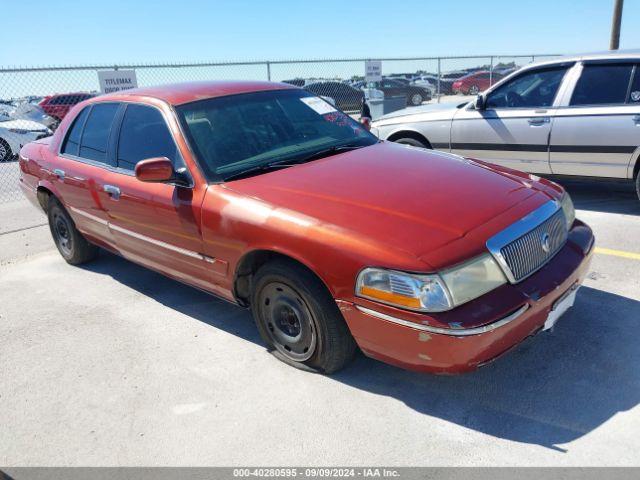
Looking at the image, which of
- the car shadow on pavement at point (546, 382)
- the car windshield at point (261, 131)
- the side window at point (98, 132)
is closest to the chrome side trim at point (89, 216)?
the side window at point (98, 132)

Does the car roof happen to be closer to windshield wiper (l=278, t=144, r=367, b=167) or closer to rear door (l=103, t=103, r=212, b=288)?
rear door (l=103, t=103, r=212, b=288)

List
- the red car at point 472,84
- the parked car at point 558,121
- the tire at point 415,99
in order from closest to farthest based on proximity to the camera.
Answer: the parked car at point 558,121
the red car at point 472,84
the tire at point 415,99

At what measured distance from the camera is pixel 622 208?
19.7 feet

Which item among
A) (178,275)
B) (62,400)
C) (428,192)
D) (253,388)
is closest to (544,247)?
(428,192)

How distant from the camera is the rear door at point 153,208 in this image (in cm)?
354

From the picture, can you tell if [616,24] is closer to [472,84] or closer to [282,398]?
[472,84]

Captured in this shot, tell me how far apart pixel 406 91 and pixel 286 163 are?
2449 centimetres

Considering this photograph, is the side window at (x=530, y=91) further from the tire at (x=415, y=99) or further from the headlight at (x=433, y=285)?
the tire at (x=415, y=99)

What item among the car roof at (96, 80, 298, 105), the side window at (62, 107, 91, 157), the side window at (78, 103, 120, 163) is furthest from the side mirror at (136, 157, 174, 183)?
the side window at (62, 107, 91, 157)

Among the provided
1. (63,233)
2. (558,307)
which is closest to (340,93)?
(63,233)

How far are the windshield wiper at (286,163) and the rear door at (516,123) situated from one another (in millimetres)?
3003

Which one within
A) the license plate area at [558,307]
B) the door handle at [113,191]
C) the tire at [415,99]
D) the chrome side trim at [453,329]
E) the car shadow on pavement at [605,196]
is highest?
the door handle at [113,191]

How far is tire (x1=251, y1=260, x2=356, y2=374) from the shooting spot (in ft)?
9.53

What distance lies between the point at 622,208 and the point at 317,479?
508cm
